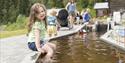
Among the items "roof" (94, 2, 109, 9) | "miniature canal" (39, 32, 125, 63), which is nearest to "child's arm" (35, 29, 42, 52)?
"miniature canal" (39, 32, 125, 63)

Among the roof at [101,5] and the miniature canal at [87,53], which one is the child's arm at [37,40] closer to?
the miniature canal at [87,53]

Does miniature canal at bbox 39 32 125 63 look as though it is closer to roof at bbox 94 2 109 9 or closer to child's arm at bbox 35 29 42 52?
child's arm at bbox 35 29 42 52

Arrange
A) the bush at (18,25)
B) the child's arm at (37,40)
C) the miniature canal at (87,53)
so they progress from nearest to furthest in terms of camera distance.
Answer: the child's arm at (37,40) → the miniature canal at (87,53) → the bush at (18,25)

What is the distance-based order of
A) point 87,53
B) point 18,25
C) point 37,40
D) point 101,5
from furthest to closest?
point 101,5, point 18,25, point 87,53, point 37,40

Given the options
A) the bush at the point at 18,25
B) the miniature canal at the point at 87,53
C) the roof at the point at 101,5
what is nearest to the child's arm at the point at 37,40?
the miniature canal at the point at 87,53

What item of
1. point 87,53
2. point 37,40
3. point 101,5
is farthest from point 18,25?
point 37,40

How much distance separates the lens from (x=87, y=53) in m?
12.9

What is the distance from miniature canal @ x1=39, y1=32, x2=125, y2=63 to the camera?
11438 millimetres

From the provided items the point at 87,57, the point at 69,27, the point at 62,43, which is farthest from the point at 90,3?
the point at 87,57

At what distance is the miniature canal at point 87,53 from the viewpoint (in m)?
11.4

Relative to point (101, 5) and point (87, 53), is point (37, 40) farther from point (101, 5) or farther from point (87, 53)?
point (101, 5)

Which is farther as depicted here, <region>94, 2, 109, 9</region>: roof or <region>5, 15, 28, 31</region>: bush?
<region>94, 2, 109, 9</region>: roof

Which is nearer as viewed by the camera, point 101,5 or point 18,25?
point 18,25

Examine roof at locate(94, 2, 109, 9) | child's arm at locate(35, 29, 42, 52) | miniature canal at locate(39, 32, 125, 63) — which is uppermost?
roof at locate(94, 2, 109, 9)
